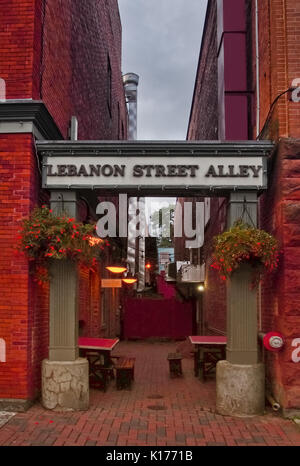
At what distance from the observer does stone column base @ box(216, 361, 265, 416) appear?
7.64 meters

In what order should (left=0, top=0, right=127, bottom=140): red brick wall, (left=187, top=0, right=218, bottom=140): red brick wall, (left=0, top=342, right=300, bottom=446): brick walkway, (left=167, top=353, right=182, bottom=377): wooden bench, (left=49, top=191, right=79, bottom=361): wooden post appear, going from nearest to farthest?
(left=0, top=342, right=300, bottom=446): brick walkway, (left=49, top=191, right=79, bottom=361): wooden post, (left=0, top=0, right=127, bottom=140): red brick wall, (left=167, top=353, right=182, bottom=377): wooden bench, (left=187, top=0, right=218, bottom=140): red brick wall

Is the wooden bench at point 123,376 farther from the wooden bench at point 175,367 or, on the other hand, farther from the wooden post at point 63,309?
the wooden post at point 63,309

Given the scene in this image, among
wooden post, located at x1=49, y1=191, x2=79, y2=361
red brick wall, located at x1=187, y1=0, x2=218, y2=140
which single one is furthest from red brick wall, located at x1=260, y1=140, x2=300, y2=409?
red brick wall, located at x1=187, y1=0, x2=218, y2=140

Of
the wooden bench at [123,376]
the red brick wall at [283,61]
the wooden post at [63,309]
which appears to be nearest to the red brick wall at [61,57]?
the wooden post at [63,309]

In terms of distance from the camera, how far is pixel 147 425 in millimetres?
7102

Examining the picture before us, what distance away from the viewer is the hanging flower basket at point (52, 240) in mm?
7488

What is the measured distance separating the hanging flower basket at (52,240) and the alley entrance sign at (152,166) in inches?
34.3

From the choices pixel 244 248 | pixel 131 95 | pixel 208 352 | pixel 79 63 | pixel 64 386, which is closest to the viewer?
pixel 244 248

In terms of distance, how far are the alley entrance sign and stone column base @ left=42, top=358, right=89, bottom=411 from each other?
296 centimetres

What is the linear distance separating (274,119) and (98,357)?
19.1 ft

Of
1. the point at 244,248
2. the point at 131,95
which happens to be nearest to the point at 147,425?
the point at 244,248

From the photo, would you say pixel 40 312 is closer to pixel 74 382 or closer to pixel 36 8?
pixel 74 382

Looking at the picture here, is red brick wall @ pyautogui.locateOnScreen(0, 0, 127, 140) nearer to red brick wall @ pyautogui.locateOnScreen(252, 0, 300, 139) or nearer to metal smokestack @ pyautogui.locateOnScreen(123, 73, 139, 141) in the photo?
red brick wall @ pyautogui.locateOnScreen(252, 0, 300, 139)

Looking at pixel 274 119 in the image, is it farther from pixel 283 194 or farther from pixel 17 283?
pixel 17 283
